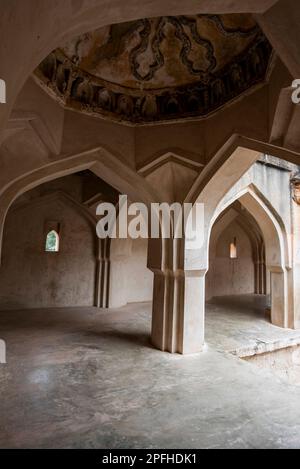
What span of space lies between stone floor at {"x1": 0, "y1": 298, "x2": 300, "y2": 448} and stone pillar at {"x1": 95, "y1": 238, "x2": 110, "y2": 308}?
3.42 m

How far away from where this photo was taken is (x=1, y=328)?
22.1ft

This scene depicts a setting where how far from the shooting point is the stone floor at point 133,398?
2900 mm

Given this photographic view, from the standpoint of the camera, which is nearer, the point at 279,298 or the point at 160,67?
the point at 160,67

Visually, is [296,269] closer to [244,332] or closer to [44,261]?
[244,332]

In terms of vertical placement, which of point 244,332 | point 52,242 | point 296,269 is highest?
point 52,242

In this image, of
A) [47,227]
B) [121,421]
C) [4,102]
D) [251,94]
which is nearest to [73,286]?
[47,227]

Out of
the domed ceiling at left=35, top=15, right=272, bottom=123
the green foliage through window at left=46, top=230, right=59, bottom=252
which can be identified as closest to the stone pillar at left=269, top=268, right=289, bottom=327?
the domed ceiling at left=35, top=15, right=272, bottom=123

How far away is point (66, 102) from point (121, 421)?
4256mm

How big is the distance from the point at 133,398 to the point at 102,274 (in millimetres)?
6186

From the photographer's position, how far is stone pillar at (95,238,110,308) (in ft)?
31.4

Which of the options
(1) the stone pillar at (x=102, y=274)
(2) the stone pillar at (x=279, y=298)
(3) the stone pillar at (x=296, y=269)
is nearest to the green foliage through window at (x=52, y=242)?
(1) the stone pillar at (x=102, y=274)

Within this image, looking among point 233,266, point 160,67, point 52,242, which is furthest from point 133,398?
point 233,266

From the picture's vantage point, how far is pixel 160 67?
4598mm

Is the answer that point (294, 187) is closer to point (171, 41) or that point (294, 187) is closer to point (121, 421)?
point (171, 41)
